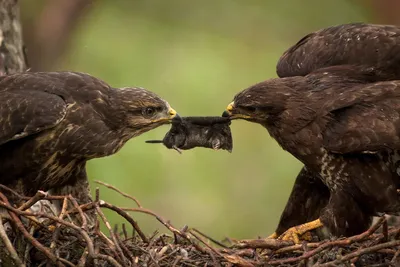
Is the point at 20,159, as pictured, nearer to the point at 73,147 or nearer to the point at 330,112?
the point at 73,147

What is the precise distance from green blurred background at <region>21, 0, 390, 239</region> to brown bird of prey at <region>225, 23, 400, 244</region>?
3.48 m

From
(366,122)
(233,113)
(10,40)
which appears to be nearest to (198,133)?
(233,113)

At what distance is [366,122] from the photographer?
17.2 feet

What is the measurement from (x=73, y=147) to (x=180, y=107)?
233 inches

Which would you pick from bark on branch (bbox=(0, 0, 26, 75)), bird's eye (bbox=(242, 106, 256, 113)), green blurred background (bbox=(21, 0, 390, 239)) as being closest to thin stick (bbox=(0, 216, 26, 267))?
bird's eye (bbox=(242, 106, 256, 113))

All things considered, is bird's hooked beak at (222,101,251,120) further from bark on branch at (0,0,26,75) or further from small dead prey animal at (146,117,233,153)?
bark on branch at (0,0,26,75)

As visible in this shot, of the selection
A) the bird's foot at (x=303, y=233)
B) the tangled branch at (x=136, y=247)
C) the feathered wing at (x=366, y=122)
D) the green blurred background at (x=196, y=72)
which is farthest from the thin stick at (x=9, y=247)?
the green blurred background at (x=196, y=72)

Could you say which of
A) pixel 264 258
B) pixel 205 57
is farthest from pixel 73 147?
pixel 205 57

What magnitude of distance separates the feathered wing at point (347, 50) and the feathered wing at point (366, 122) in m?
0.39

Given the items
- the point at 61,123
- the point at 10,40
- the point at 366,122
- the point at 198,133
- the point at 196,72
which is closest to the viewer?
the point at 366,122

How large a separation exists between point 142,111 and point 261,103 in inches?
29.5

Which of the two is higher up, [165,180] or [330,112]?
[330,112]

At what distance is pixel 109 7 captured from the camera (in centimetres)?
1359

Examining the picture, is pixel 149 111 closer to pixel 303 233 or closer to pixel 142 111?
pixel 142 111
